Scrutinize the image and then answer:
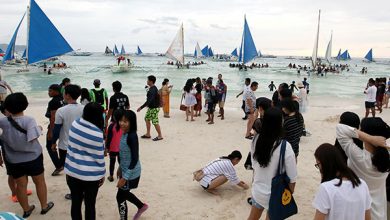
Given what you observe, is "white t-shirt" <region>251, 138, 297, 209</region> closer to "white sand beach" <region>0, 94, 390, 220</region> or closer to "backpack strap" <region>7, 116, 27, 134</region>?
"white sand beach" <region>0, 94, 390, 220</region>

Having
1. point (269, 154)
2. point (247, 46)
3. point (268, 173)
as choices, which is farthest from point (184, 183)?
point (247, 46)

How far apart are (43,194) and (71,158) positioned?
126cm

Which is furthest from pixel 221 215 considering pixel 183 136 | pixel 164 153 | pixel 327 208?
pixel 183 136

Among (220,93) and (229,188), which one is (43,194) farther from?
(220,93)

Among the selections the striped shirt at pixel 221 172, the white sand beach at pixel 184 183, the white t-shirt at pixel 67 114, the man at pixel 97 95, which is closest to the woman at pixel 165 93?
the white sand beach at pixel 184 183

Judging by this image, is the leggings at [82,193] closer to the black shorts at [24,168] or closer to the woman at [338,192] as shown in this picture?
the black shorts at [24,168]

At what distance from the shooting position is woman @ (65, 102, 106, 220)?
10.5ft

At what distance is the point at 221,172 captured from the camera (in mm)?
4926

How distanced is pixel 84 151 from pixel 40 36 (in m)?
7.71

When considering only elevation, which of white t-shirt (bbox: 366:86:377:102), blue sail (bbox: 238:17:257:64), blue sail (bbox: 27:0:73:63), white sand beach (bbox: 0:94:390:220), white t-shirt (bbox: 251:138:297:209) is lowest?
white sand beach (bbox: 0:94:390:220)

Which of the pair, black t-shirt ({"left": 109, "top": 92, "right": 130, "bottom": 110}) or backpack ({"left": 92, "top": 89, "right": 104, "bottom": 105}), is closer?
black t-shirt ({"left": 109, "top": 92, "right": 130, "bottom": 110})

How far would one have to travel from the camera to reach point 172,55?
102ft

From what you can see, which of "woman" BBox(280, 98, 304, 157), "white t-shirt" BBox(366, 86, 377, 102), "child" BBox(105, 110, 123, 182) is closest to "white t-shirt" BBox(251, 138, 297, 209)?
"woman" BBox(280, 98, 304, 157)

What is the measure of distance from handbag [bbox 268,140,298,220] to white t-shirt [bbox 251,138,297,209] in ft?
0.12
